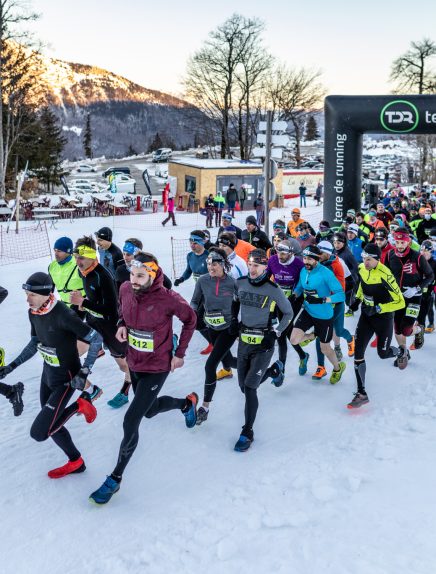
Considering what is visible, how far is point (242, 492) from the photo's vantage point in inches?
174

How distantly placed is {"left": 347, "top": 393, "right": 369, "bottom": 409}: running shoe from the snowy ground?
111 millimetres

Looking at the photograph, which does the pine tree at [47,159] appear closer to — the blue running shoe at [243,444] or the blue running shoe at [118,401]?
the blue running shoe at [118,401]

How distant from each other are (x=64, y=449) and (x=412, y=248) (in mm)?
5113

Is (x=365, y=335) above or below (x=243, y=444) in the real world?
above

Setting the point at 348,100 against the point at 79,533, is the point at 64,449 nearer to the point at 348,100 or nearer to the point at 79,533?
the point at 79,533

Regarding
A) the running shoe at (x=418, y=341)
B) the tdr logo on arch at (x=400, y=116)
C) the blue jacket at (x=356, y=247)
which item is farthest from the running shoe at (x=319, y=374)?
the tdr logo on arch at (x=400, y=116)

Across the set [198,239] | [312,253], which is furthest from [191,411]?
[198,239]

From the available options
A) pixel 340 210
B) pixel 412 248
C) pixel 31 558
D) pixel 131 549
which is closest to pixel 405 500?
pixel 131 549

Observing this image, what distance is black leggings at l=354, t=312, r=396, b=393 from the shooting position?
19.9 feet

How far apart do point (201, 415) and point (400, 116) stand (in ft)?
33.9

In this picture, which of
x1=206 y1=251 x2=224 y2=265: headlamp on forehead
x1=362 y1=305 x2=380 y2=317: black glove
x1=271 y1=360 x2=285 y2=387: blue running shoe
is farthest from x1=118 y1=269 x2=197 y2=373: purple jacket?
x1=362 y1=305 x2=380 y2=317: black glove

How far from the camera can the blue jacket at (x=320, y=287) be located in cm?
628

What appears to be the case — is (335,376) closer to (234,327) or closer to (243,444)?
(234,327)

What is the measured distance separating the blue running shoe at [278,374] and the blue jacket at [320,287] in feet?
2.43
